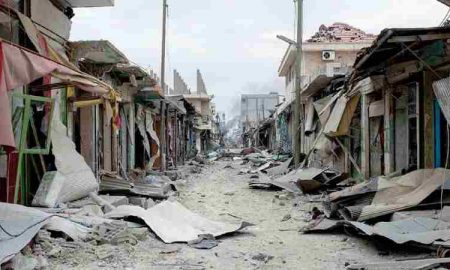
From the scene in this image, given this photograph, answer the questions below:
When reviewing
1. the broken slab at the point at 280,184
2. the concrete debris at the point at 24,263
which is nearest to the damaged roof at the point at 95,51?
the broken slab at the point at 280,184

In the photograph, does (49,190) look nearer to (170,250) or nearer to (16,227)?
(16,227)

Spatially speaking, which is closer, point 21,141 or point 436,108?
point 21,141

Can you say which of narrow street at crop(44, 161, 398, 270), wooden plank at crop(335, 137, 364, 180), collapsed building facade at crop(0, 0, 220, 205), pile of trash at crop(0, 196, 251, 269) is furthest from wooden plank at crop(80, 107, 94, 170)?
wooden plank at crop(335, 137, 364, 180)

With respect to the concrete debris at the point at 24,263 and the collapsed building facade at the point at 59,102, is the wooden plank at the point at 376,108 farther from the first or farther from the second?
the concrete debris at the point at 24,263

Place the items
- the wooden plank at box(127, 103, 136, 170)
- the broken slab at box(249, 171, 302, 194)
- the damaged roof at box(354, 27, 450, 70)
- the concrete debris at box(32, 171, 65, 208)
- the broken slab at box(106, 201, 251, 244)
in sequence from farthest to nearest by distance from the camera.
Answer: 1. the wooden plank at box(127, 103, 136, 170)
2. the broken slab at box(249, 171, 302, 194)
3. the damaged roof at box(354, 27, 450, 70)
4. the concrete debris at box(32, 171, 65, 208)
5. the broken slab at box(106, 201, 251, 244)

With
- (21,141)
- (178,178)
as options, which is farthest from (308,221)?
(178,178)

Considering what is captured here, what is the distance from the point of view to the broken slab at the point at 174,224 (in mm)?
7227

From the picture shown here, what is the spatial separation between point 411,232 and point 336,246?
1044 millimetres

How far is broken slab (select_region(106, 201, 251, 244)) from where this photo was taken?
7.23 meters

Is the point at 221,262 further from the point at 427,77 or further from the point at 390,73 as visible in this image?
the point at 390,73

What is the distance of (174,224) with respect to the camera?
7.79 meters

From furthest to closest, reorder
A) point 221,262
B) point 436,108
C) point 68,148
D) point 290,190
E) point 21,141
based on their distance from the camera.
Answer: point 290,190, point 436,108, point 68,148, point 21,141, point 221,262

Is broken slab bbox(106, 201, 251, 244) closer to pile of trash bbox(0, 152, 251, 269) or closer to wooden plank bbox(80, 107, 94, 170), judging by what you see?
pile of trash bbox(0, 152, 251, 269)

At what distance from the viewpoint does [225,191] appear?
14781 mm
